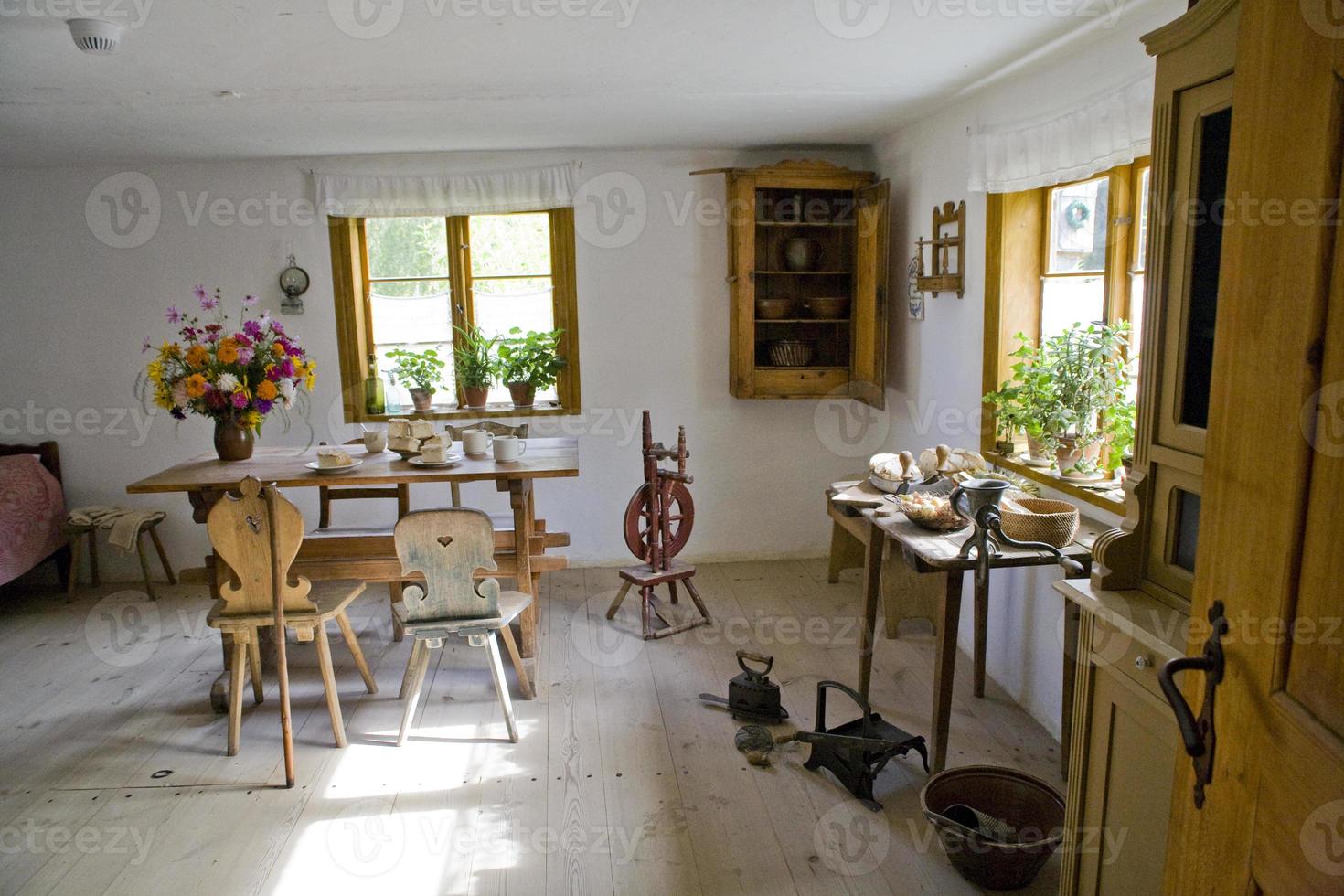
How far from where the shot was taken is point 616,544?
5.34 metres

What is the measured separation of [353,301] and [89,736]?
2.54 meters

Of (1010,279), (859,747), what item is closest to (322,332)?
(1010,279)

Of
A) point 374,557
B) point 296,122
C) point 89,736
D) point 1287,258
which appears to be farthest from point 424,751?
point 1287,258

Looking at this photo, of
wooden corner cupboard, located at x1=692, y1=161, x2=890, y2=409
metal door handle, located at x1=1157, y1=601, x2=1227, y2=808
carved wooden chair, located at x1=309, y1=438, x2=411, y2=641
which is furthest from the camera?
wooden corner cupboard, located at x1=692, y1=161, x2=890, y2=409

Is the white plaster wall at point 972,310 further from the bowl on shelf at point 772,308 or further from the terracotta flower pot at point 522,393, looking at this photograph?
the terracotta flower pot at point 522,393

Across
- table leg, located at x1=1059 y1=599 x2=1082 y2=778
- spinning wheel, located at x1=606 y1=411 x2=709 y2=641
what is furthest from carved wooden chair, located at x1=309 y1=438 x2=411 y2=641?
table leg, located at x1=1059 y1=599 x2=1082 y2=778

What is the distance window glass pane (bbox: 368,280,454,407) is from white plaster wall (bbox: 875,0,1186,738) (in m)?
2.51

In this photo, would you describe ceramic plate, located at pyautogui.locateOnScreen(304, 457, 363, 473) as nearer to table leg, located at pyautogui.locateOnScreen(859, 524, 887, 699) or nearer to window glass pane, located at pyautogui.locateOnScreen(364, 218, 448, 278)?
window glass pane, located at pyautogui.locateOnScreen(364, 218, 448, 278)

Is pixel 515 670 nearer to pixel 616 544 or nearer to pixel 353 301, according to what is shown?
pixel 616 544

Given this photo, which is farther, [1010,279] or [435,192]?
Result: [435,192]

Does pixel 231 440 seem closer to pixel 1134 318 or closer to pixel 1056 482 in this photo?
pixel 1056 482

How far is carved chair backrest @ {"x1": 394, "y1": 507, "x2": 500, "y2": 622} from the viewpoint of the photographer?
306cm

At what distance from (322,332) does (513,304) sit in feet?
3.52

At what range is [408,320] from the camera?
202 inches
